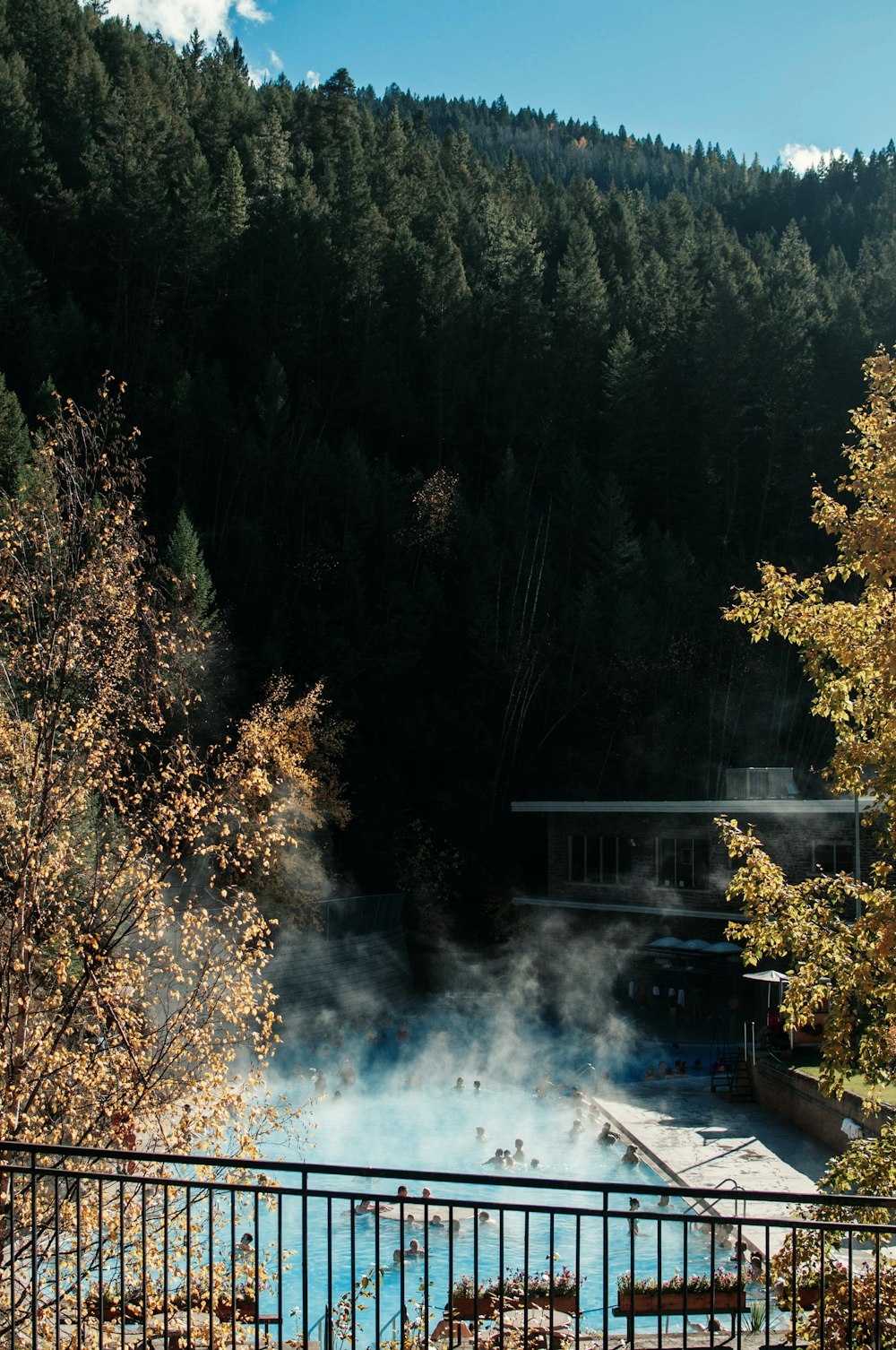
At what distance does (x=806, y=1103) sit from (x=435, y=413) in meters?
38.2

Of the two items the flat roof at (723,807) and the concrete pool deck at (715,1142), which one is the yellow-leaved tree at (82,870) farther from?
the flat roof at (723,807)

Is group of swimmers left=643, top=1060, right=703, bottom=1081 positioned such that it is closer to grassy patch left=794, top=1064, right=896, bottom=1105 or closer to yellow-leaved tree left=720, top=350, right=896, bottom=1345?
grassy patch left=794, top=1064, right=896, bottom=1105

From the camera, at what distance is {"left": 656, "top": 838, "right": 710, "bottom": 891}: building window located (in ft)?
98.8

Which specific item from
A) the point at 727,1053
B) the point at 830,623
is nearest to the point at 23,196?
the point at 727,1053

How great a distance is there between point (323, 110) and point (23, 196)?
84.8ft

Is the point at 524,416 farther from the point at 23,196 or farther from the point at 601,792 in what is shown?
the point at 23,196

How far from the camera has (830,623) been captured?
24.2 feet

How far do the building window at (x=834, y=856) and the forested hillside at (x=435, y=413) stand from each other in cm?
1296

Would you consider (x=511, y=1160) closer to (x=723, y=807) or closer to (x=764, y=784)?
(x=723, y=807)

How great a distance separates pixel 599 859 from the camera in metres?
33.0

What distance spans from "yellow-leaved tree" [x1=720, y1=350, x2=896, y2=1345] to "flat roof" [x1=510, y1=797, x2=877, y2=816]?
16.9 meters

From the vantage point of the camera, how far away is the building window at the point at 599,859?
3228cm

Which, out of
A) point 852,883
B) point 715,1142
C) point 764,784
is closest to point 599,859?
point 764,784

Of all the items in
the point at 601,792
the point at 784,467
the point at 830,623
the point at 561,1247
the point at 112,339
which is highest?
the point at 112,339
